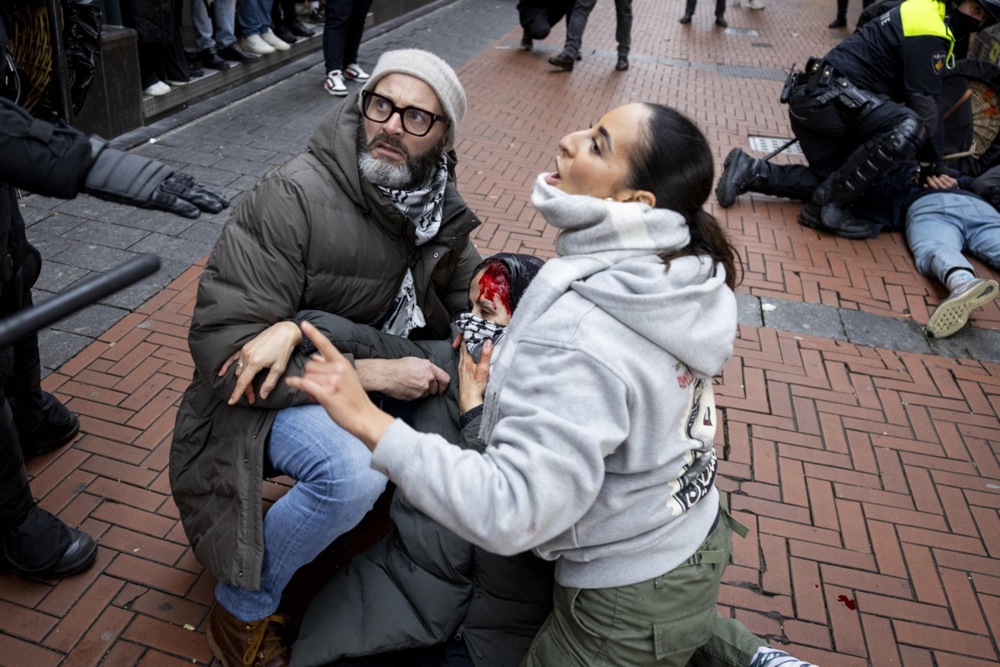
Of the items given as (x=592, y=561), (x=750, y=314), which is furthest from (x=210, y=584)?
(x=750, y=314)

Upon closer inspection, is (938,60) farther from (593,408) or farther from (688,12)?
(688,12)

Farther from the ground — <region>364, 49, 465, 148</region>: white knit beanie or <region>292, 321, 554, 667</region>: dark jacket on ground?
<region>364, 49, 465, 148</region>: white knit beanie

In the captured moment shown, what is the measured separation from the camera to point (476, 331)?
2.69 meters

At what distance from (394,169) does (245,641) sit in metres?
1.37

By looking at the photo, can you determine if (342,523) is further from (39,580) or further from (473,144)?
(473,144)

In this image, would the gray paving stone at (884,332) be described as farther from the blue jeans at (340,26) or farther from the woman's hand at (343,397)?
the blue jeans at (340,26)

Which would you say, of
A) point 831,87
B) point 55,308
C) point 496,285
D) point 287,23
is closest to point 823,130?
point 831,87

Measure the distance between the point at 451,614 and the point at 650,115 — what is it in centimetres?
132

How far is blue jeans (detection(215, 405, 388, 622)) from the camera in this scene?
7.23ft

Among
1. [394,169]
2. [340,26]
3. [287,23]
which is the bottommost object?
[287,23]

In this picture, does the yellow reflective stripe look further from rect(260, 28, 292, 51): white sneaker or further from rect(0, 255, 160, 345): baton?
rect(0, 255, 160, 345): baton

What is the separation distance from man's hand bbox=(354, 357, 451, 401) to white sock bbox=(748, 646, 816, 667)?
1128mm

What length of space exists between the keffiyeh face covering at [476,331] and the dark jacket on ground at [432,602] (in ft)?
1.26

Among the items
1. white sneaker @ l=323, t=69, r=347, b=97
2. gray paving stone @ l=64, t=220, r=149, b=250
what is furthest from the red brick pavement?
white sneaker @ l=323, t=69, r=347, b=97
